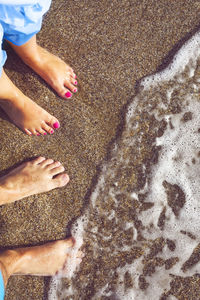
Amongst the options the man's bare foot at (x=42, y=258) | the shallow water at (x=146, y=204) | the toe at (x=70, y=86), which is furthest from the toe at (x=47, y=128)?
the man's bare foot at (x=42, y=258)

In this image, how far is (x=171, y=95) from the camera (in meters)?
2.11

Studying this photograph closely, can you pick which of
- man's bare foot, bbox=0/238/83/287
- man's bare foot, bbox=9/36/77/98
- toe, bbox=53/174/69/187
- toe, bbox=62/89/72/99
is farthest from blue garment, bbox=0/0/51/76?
man's bare foot, bbox=0/238/83/287

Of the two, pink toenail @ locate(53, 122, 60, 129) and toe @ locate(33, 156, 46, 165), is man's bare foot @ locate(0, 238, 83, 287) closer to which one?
toe @ locate(33, 156, 46, 165)

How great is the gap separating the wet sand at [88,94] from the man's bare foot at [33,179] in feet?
0.16

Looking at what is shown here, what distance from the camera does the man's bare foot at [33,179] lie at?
2.06 meters

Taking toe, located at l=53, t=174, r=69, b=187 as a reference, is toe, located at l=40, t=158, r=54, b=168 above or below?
above

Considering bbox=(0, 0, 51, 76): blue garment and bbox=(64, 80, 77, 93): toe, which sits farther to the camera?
bbox=(64, 80, 77, 93): toe

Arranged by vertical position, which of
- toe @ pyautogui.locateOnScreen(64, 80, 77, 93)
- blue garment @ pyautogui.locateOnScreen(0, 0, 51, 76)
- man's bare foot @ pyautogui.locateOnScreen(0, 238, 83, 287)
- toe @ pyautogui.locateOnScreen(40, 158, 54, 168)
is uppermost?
blue garment @ pyautogui.locateOnScreen(0, 0, 51, 76)

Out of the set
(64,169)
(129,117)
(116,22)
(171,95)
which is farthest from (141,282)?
(116,22)

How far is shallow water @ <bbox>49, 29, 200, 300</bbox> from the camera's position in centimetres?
209

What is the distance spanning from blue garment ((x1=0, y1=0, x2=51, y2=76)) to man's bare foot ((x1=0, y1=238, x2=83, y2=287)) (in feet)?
4.11

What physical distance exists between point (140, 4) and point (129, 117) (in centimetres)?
77

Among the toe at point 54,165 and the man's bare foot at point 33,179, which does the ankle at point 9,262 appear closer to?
the man's bare foot at point 33,179

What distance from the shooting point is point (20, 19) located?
1.38 metres
